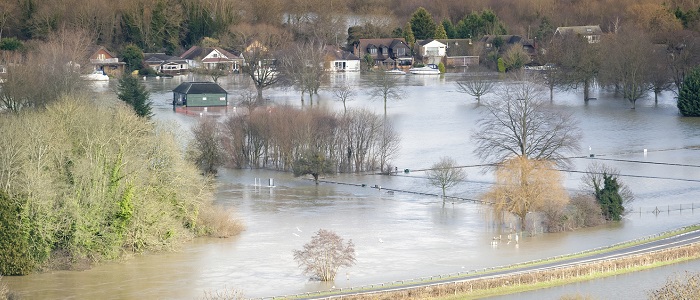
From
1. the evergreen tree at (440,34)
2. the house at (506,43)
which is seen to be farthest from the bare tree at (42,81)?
the evergreen tree at (440,34)

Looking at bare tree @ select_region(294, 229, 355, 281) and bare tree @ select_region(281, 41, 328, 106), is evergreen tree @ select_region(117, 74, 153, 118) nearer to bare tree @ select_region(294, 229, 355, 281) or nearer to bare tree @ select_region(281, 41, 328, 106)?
bare tree @ select_region(281, 41, 328, 106)

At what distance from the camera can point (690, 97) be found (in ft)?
139

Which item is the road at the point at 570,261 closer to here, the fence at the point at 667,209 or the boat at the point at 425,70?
the fence at the point at 667,209

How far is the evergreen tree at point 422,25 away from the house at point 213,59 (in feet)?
38.6

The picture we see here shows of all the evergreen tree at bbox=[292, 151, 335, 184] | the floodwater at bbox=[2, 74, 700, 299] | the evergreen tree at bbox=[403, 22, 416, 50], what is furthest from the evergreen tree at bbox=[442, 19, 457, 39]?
the evergreen tree at bbox=[292, 151, 335, 184]

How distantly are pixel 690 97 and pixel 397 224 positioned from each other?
62.4 feet

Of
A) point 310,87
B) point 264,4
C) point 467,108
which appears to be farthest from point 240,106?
point 264,4

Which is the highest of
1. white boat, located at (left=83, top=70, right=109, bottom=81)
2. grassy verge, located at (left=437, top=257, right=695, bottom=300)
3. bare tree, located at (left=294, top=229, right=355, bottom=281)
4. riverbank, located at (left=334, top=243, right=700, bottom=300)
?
white boat, located at (left=83, top=70, right=109, bottom=81)

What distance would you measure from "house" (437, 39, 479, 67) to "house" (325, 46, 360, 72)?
16.0ft

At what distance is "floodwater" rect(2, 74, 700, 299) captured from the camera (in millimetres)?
21547

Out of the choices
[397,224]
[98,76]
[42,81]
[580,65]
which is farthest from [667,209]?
[98,76]

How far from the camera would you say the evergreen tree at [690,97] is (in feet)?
138

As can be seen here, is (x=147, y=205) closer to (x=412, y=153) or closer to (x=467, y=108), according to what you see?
(x=412, y=153)

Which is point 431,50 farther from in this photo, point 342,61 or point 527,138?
point 527,138
